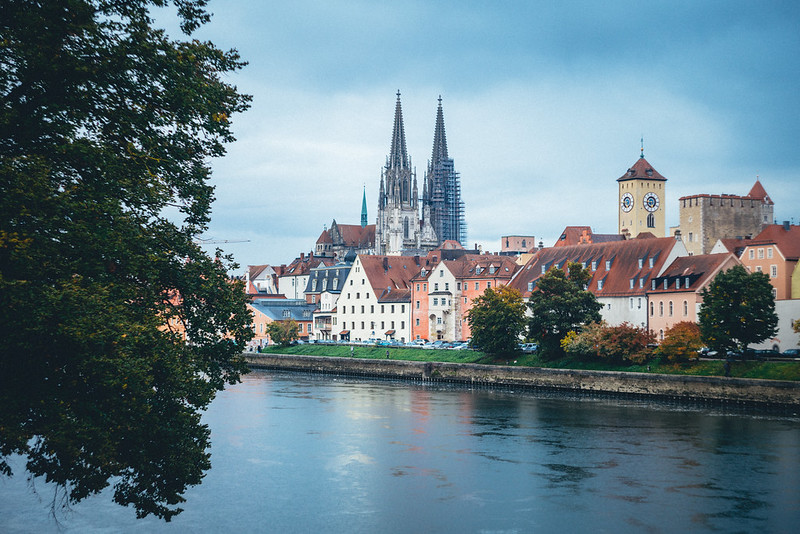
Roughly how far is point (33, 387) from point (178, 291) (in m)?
5.28

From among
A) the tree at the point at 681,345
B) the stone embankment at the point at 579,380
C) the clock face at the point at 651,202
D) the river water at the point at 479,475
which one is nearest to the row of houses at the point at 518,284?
the tree at the point at 681,345

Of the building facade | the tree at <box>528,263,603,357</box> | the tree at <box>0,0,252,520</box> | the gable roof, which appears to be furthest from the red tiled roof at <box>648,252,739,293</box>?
the tree at <box>0,0,252,520</box>

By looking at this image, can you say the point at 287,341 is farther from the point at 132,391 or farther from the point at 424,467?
the point at 132,391

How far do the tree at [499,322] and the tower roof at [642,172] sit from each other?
264 feet

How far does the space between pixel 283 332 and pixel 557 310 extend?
43.8 metres

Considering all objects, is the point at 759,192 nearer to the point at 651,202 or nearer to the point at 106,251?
the point at 651,202

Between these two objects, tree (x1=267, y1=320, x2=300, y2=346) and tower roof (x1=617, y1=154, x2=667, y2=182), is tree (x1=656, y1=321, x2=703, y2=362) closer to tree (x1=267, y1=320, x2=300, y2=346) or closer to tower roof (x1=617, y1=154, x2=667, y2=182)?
tree (x1=267, y1=320, x2=300, y2=346)

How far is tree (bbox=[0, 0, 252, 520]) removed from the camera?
15977 mm

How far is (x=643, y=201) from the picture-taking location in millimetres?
148750

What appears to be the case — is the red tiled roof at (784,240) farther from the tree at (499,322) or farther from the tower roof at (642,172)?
the tower roof at (642,172)

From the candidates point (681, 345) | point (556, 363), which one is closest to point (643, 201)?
point (556, 363)

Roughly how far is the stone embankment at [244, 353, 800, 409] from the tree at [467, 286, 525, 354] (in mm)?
2264

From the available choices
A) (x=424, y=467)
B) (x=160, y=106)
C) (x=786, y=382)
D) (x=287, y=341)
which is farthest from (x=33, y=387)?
(x=287, y=341)

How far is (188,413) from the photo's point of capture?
62.6 ft
